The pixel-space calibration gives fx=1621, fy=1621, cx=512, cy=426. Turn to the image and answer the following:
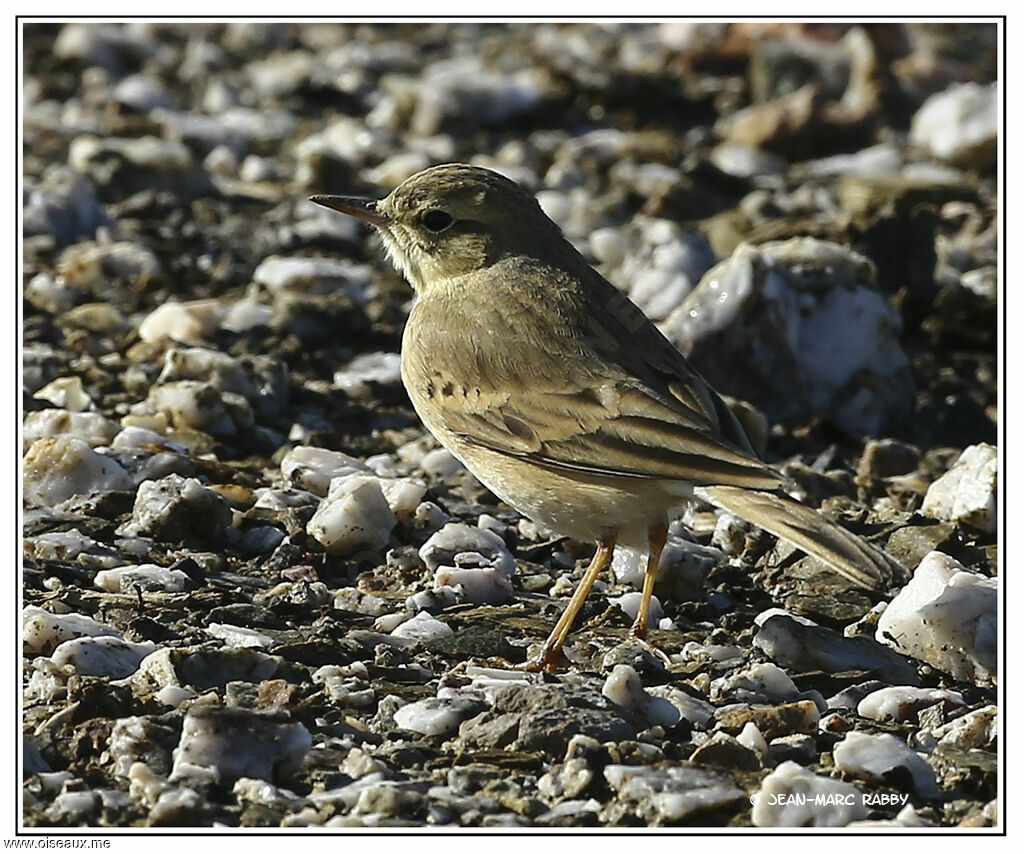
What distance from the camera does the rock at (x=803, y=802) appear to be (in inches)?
180

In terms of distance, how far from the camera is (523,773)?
4816mm

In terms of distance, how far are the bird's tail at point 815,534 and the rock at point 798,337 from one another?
309 cm

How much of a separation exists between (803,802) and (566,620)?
4.69 feet

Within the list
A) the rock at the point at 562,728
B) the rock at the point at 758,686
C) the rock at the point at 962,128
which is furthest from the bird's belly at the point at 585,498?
the rock at the point at 962,128

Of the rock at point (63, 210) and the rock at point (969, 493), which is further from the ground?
the rock at point (63, 210)

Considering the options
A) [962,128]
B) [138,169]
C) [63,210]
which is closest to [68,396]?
[63,210]

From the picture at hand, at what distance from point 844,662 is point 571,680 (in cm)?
103

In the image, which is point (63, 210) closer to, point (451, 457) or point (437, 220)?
point (451, 457)

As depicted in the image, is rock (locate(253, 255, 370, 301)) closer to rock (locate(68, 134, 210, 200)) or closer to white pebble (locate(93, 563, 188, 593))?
rock (locate(68, 134, 210, 200))

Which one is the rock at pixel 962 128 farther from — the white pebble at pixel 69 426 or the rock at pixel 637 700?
the rock at pixel 637 700

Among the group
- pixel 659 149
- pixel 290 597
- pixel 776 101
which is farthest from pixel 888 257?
pixel 290 597

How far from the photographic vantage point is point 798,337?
869cm

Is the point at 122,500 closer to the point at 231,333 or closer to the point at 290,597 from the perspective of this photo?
the point at 290,597

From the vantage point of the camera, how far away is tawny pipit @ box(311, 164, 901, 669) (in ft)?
18.4
